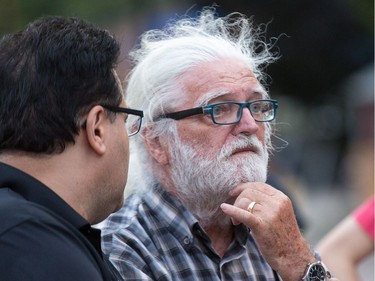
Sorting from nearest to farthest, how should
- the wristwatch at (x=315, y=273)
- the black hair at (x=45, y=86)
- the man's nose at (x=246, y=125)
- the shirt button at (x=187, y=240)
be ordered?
the black hair at (x=45, y=86), the wristwatch at (x=315, y=273), the shirt button at (x=187, y=240), the man's nose at (x=246, y=125)

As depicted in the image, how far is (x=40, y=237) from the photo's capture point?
7.52ft

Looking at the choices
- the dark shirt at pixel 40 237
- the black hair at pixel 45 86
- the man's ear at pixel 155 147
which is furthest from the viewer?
the man's ear at pixel 155 147

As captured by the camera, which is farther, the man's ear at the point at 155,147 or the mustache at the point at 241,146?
the man's ear at the point at 155,147

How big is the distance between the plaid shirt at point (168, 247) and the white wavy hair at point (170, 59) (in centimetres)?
20

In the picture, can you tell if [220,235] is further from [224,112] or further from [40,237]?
[40,237]

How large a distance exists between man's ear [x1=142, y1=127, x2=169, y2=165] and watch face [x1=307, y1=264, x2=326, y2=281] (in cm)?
69

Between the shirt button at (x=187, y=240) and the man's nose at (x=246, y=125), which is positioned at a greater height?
the man's nose at (x=246, y=125)

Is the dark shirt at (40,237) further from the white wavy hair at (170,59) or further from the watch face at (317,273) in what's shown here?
the white wavy hair at (170,59)

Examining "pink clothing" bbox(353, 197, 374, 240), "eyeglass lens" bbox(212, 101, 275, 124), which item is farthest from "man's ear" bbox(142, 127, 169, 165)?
"pink clothing" bbox(353, 197, 374, 240)

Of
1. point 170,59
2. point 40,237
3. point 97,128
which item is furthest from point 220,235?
point 40,237

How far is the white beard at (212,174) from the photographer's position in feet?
11.4

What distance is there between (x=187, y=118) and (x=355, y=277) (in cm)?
138

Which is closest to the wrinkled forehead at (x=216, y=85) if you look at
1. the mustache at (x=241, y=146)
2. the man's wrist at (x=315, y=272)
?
the mustache at (x=241, y=146)

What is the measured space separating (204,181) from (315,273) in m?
0.53
